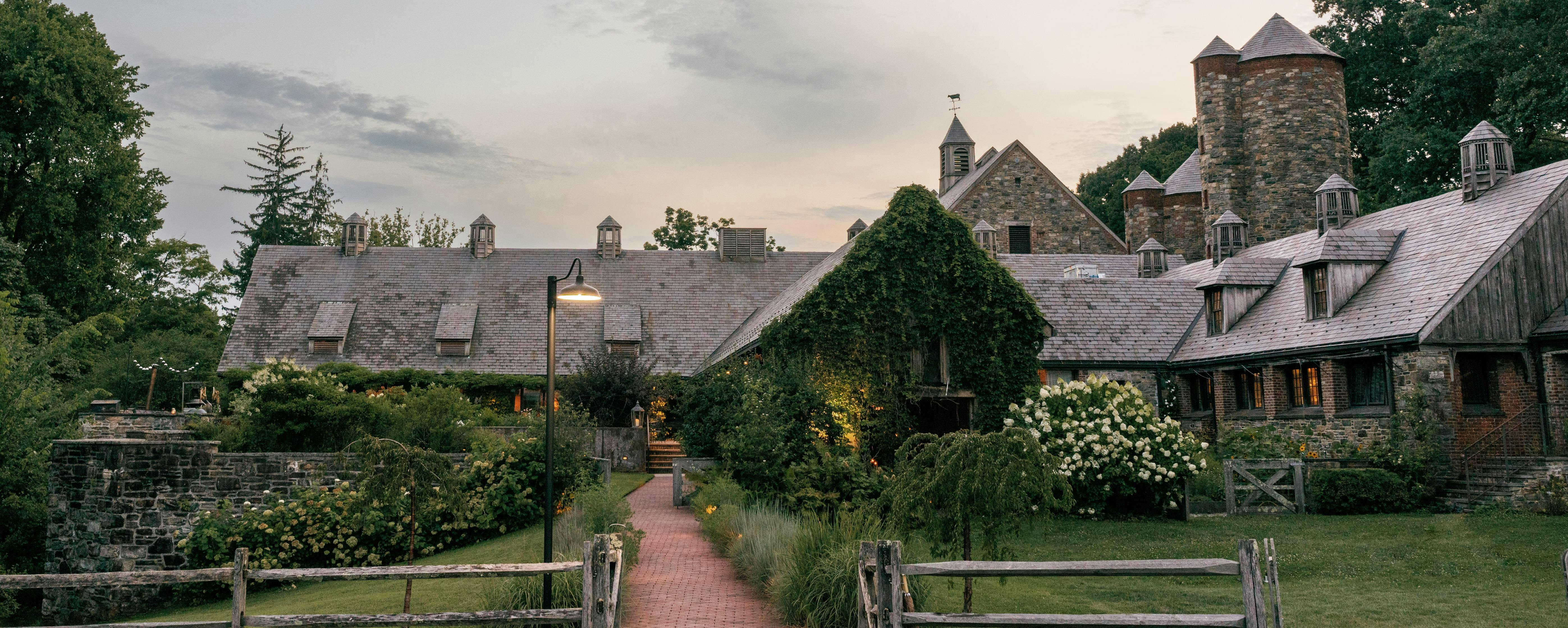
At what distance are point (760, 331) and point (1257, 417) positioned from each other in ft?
41.3

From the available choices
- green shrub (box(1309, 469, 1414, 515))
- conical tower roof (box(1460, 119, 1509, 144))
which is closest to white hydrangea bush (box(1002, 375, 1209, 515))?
green shrub (box(1309, 469, 1414, 515))

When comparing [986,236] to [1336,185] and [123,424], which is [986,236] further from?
[123,424]

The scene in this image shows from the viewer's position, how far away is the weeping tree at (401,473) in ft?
38.3

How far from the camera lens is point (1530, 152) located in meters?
33.7

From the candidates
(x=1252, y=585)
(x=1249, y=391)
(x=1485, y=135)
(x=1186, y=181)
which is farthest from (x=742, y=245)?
(x=1252, y=585)

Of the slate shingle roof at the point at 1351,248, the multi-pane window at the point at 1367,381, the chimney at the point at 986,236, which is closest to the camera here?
the multi-pane window at the point at 1367,381

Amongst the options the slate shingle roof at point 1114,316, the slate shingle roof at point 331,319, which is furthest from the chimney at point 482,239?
the slate shingle roof at point 1114,316

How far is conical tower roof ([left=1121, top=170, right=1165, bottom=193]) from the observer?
4256 cm

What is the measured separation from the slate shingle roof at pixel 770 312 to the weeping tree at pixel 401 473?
1045cm

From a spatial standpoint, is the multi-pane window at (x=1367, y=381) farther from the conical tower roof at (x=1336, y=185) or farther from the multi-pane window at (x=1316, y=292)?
the conical tower roof at (x=1336, y=185)

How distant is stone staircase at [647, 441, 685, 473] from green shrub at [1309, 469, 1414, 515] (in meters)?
16.5

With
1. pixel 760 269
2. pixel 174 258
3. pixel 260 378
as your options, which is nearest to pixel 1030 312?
pixel 260 378

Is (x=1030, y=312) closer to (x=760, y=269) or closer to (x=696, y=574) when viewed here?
(x=696, y=574)

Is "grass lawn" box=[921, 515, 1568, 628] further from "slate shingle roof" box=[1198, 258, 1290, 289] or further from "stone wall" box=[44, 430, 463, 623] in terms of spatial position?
"stone wall" box=[44, 430, 463, 623]
